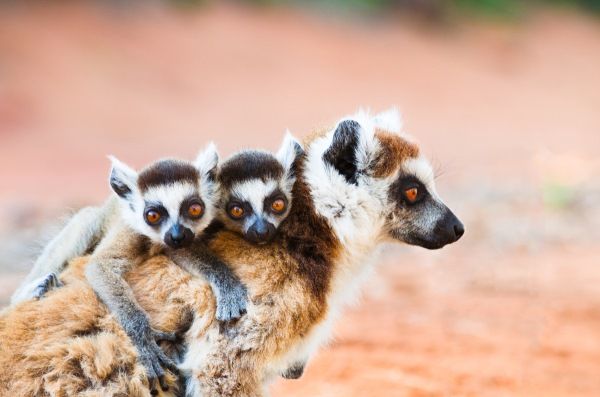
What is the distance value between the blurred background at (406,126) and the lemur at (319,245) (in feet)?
2.89

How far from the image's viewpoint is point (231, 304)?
4637 mm

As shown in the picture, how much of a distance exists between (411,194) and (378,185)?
0.24 meters

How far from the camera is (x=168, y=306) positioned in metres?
4.75

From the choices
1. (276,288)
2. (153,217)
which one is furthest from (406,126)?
(276,288)

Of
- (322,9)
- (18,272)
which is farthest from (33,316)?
(322,9)

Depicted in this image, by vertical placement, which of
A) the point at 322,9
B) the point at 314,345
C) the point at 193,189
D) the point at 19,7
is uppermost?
the point at 322,9

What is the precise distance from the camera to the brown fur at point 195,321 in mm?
4426

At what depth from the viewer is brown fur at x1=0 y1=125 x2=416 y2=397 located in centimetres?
443

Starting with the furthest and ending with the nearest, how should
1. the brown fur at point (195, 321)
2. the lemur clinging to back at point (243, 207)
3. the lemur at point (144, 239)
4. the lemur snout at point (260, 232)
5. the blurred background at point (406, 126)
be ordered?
the blurred background at point (406, 126), the lemur snout at point (260, 232), the lemur clinging to back at point (243, 207), the lemur at point (144, 239), the brown fur at point (195, 321)

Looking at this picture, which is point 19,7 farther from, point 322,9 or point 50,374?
point 50,374

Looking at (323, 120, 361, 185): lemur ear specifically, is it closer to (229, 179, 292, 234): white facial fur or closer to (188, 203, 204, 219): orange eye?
(229, 179, 292, 234): white facial fur

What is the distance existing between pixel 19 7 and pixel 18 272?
16915 mm

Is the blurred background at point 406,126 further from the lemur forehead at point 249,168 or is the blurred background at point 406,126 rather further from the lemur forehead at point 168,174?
the lemur forehead at point 168,174

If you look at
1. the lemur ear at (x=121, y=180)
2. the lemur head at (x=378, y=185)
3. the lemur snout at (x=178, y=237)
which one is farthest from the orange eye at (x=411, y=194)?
the lemur ear at (x=121, y=180)
